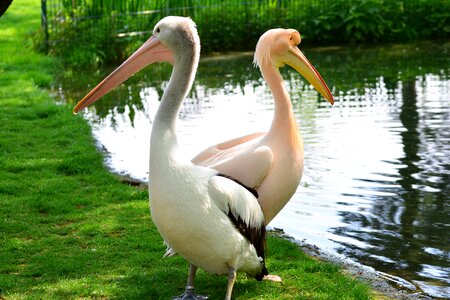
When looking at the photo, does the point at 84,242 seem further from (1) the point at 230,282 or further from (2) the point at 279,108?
(2) the point at 279,108

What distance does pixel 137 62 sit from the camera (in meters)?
4.17

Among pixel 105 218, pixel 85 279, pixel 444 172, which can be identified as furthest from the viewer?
pixel 444 172

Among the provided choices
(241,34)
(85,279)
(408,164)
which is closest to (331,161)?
(408,164)

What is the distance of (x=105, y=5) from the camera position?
13.3m

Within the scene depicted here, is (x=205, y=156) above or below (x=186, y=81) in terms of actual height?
below

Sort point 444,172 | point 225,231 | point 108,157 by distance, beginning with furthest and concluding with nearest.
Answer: point 108,157 → point 444,172 → point 225,231

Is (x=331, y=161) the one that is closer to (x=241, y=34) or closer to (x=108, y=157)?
(x=108, y=157)

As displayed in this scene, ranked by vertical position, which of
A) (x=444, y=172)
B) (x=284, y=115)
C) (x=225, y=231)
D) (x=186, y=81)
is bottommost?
(x=444, y=172)

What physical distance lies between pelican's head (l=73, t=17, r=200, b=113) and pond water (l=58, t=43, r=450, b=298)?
5.83 feet

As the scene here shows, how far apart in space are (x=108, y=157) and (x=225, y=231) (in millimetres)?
3638

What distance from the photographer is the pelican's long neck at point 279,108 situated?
14.7 feet

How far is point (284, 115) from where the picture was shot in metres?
4.51

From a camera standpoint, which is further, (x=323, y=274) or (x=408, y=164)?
(x=408, y=164)

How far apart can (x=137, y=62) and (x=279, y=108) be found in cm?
87
